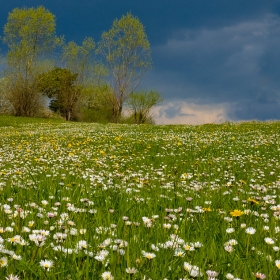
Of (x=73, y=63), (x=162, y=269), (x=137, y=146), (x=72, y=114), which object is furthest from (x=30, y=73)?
(x=162, y=269)

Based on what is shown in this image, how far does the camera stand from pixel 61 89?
56750mm

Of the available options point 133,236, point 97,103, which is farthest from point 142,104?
point 133,236

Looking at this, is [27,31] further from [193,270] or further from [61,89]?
[193,270]

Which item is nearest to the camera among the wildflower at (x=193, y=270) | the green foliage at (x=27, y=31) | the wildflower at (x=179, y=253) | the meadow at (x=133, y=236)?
the wildflower at (x=193, y=270)

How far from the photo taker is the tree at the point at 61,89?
1994 inches

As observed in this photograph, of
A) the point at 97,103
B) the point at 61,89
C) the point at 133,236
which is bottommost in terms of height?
the point at 133,236

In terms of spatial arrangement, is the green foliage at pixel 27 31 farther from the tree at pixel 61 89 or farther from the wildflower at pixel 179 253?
the wildflower at pixel 179 253

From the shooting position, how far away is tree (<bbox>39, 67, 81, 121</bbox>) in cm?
5066

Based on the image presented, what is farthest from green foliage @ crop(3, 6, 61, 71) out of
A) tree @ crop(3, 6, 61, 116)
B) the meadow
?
the meadow

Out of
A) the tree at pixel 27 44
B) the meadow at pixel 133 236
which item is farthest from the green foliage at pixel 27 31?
the meadow at pixel 133 236

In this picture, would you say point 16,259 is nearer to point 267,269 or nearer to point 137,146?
point 267,269

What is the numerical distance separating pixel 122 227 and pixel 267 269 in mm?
1284

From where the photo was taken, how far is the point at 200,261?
7.02 ft

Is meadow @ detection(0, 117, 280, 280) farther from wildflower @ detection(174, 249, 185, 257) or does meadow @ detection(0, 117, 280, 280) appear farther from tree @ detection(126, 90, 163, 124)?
tree @ detection(126, 90, 163, 124)
